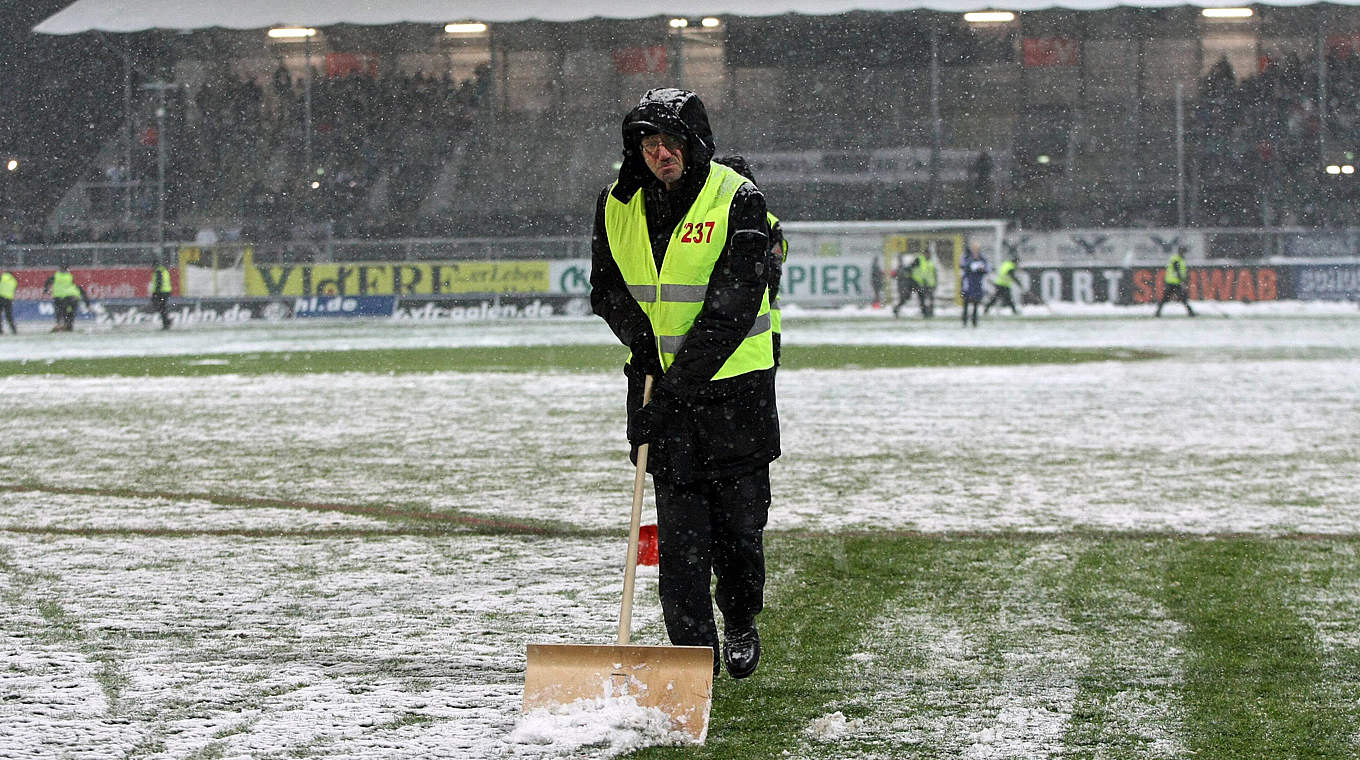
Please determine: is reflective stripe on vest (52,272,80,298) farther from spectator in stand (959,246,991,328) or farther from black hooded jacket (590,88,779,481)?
black hooded jacket (590,88,779,481)

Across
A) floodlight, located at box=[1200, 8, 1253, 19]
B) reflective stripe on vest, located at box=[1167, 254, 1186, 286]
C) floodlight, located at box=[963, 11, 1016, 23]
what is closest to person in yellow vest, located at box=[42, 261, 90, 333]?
reflective stripe on vest, located at box=[1167, 254, 1186, 286]

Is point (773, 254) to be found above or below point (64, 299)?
above

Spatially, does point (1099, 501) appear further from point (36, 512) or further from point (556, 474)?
point (36, 512)

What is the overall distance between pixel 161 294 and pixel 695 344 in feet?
93.4

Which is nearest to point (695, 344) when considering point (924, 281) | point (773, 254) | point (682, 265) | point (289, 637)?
point (682, 265)

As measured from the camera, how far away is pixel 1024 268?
109ft

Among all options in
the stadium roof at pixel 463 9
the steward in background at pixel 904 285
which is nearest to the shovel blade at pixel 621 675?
the steward in background at pixel 904 285

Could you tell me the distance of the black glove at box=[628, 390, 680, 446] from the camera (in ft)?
11.8

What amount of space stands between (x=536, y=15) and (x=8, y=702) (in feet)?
124

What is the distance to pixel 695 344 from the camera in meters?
3.51

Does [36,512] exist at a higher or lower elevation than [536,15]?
lower

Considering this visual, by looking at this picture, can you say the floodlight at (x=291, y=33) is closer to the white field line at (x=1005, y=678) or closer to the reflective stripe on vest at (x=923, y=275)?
the reflective stripe on vest at (x=923, y=275)

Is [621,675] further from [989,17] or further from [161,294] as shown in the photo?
[989,17]

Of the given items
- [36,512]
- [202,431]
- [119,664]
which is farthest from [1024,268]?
[119,664]
